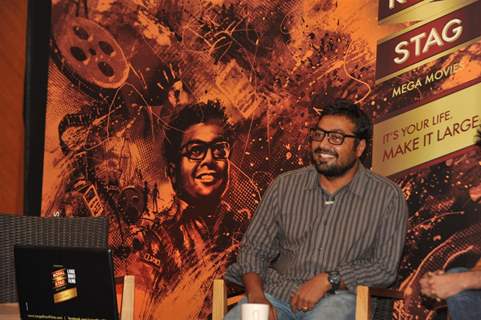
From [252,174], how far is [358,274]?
1.44 meters

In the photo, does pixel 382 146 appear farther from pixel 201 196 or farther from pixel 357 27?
pixel 201 196

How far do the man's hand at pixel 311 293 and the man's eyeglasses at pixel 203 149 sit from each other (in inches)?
60.9

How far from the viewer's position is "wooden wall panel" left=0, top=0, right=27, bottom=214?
21.7 feet

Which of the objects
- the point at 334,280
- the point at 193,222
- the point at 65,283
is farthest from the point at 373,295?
the point at 193,222

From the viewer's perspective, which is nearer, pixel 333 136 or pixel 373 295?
pixel 373 295

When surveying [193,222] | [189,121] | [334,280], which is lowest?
[334,280]

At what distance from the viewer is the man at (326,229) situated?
393 centimetres

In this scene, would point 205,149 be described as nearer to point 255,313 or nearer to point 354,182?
point 354,182

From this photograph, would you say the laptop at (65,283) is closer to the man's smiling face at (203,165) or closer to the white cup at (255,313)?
the white cup at (255,313)

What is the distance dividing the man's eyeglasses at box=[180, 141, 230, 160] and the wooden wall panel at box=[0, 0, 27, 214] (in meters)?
1.82

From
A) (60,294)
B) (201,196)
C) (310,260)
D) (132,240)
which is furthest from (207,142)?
(60,294)

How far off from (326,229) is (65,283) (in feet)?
5.39

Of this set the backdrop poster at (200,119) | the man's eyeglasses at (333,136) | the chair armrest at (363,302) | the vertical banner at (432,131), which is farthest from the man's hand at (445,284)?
the backdrop poster at (200,119)

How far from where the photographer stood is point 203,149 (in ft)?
17.5
